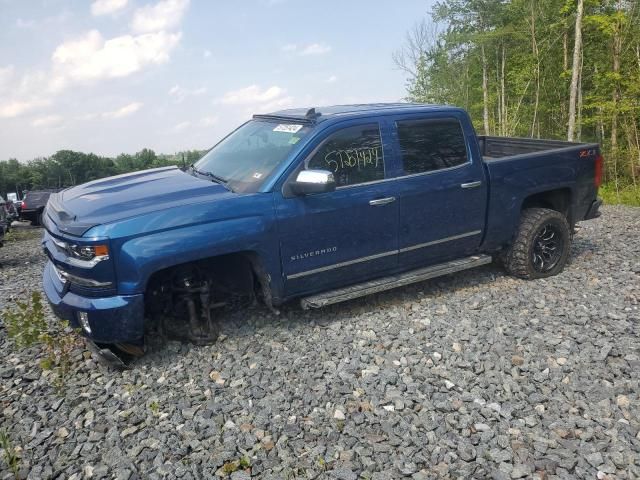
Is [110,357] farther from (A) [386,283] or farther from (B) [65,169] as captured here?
(B) [65,169]

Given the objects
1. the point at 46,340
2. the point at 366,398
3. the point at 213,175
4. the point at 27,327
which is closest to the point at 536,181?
the point at 366,398

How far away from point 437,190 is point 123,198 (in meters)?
2.75

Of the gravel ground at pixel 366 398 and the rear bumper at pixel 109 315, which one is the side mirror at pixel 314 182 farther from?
the rear bumper at pixel 109 315

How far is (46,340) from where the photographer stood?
12.9 ft

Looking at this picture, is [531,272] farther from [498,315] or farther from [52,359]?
[52,359]

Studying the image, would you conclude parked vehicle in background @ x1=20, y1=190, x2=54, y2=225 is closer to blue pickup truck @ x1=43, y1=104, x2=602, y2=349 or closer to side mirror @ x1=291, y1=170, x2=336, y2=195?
blue pickup truck @ x1=43, y1=104, x2=602, y2=349

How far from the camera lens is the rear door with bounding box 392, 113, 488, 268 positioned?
4457 millimetres

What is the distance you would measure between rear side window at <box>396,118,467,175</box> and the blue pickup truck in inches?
0.5

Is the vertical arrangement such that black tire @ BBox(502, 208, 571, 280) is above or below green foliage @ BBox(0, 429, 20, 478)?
above

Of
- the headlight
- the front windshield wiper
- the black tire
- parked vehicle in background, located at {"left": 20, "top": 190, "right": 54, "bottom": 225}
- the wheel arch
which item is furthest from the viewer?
parked vehicle in background, located at {"left": 20, "top": 190, "right": 54, "bottom": 225}

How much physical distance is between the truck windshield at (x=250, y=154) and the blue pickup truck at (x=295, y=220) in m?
0.02

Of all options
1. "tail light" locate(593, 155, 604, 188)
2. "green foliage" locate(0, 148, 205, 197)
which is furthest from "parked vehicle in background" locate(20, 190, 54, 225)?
"green foliage" locate(0, 148, 205, 197)

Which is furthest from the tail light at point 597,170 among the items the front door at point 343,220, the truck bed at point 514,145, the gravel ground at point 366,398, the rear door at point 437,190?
the front door at point 343,220

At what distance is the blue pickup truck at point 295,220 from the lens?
3.53m
